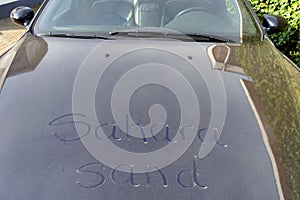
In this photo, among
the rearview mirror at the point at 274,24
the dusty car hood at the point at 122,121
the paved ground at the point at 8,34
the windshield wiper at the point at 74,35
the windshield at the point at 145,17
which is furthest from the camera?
the paved ground at the point at 8,34

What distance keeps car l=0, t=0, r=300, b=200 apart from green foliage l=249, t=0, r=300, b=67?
210cm

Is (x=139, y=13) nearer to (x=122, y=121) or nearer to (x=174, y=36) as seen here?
(x=174, y=36)

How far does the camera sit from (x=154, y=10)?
2.56m

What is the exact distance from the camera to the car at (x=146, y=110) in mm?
1294

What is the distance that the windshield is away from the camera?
236cm

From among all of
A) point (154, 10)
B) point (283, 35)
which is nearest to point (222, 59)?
point (154, 10)

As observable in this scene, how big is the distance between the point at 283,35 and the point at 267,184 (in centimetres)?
343

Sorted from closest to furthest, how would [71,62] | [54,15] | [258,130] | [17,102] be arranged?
[258,130], [17,102], [71,62], [54,15]

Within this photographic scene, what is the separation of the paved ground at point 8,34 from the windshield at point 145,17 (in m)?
2.69

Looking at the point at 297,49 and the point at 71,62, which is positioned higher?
the point at 71,62

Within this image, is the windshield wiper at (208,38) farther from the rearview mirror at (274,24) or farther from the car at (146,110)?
the rearview mirror at (274,24)

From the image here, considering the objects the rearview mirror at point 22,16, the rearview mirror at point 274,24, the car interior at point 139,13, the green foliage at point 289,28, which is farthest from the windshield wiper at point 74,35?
the green foliage at point 289,28

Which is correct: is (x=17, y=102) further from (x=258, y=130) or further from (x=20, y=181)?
(x=258, y=130)

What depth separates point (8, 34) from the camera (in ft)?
17.8
